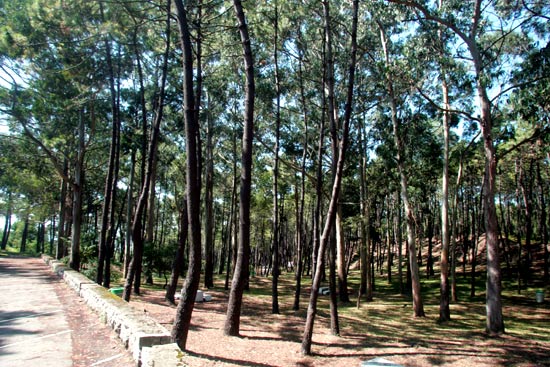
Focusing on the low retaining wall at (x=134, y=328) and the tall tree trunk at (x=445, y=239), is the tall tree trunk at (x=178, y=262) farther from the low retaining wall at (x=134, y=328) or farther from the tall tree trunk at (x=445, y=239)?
the tall tree trunk at (x=445, y=239)

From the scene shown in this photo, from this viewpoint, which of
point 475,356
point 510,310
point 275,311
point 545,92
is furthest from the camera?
point 510,310

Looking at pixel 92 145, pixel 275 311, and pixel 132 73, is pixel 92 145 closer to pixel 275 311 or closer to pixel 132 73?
pixel 132 73

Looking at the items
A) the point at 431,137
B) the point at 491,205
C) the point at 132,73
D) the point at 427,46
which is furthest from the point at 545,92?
the point at 132,73

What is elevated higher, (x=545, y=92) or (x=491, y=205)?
(x=545, y=92)

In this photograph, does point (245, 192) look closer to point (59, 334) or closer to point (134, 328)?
point (134, 328)

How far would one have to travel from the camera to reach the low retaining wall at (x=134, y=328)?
4838 mm

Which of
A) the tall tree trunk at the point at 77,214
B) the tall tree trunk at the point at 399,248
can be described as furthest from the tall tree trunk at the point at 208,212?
the tall tree trunk at the point at 399,248


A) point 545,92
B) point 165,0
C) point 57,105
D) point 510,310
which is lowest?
point 510,310

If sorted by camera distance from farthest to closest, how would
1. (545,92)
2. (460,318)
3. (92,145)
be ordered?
(92,145)
(460,318)
(545,92)

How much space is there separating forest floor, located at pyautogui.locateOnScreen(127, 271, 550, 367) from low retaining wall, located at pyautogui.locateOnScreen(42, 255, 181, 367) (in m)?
0.44

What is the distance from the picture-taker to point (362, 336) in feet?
38.3

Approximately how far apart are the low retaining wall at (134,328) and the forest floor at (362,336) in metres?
0.44

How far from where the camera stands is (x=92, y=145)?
21.8 meters

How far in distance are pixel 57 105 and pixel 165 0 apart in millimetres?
8067
